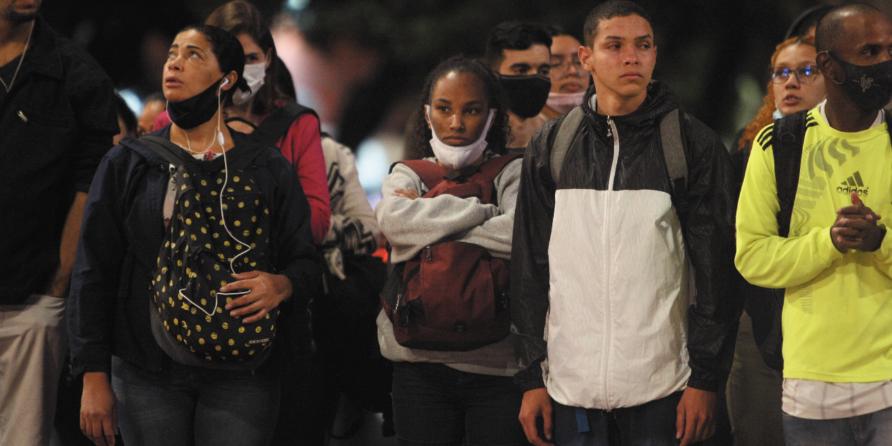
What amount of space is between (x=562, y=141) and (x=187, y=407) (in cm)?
171

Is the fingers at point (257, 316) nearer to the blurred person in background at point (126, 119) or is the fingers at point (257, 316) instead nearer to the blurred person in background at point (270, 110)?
the blurred person in background at point (270, 110)

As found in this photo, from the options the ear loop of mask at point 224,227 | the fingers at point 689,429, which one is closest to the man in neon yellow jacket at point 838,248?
the fingers at point 689,429

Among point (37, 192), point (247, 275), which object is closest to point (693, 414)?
point (247, 275)

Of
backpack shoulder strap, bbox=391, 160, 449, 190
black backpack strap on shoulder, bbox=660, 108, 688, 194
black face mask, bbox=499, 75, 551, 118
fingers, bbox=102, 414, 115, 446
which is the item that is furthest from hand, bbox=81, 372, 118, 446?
black face mask, bbox=499, 75, 551, 118

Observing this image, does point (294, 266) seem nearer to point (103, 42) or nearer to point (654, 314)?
point (654, 314)

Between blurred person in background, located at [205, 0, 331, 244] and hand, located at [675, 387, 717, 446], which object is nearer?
hand, located at [675, 387, 717, 446]

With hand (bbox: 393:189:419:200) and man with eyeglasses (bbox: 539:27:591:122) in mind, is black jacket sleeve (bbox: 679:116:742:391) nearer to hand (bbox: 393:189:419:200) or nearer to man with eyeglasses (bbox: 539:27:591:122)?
hand (bbox: 393:189:419:200)

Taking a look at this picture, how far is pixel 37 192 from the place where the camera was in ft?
17.9

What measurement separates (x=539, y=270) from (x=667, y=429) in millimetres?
749

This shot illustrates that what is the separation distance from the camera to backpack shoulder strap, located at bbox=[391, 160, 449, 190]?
5441mm

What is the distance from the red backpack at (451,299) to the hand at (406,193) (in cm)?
27

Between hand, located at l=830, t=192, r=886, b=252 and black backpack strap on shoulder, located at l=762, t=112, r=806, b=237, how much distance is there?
306mm

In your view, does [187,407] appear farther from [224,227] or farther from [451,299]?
[451,299]

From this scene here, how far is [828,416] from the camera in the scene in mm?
4309
